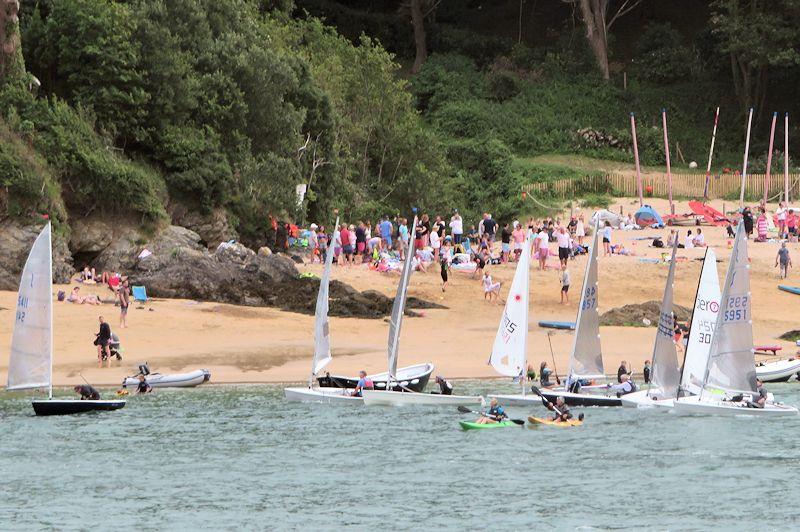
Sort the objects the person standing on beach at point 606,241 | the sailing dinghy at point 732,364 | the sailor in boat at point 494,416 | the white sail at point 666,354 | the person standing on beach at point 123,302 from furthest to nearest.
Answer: the person standing on beach at point 606,241
the person standing on beach at point 123,302
the white sail at point 666,354
the sailing dinghy at point 732,364
the sailor in boat at point 494,416

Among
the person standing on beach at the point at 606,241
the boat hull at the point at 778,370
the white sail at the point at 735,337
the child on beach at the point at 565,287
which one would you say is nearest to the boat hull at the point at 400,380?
the white sail at the point at 735,337

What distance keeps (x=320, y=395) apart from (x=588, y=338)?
7024mm

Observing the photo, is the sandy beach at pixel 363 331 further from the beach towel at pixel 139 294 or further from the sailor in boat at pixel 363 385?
the sailor in boat at pixel 363 385

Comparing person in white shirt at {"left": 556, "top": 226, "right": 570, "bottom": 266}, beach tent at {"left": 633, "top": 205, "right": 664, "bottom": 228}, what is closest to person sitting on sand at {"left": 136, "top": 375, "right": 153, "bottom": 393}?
person in white shirt at {"left": 556, "top": 226, "right": 570, "bottom": 266}

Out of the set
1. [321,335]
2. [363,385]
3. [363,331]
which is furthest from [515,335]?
[363,331]

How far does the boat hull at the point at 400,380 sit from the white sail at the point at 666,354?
19.8 ft

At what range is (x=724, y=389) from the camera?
134 ft

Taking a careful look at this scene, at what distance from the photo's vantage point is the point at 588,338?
4153 centimetres

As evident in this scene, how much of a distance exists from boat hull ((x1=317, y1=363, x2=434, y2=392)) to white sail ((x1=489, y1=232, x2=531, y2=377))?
2.18m

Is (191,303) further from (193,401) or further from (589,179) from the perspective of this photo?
(589,179)

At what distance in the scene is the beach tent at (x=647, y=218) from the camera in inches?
2675

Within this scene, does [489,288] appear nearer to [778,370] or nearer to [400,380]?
[778,370]

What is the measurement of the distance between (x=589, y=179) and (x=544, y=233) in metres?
17.9

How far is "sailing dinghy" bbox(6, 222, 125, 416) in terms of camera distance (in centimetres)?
3975
